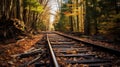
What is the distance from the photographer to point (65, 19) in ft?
184

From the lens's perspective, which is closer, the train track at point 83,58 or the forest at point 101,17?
the train track at point 83,58

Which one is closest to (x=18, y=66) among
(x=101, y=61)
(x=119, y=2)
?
(x=101, y=61)

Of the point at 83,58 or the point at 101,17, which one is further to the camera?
the point at 101,17

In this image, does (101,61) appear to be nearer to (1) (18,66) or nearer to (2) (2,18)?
(1) (18,66)

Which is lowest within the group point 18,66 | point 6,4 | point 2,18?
point 18,66

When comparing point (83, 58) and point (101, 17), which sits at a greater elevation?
point (101, 17)

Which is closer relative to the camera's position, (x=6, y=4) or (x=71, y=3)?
(x=6, y=4)

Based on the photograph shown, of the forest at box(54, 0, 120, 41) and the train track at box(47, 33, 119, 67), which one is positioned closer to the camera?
the train track at box(47, 33, 119, 67)

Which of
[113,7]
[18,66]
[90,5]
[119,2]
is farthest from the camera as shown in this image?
[90,5]

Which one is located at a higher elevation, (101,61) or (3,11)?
(3,11)

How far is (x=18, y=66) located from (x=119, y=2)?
14.1 metres

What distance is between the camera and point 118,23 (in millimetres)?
16062

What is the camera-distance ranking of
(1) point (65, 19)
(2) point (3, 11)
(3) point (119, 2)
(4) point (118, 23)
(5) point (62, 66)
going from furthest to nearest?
(1) point (65, 19), (3) point (119, 2), (4) point (118, 23), (2) point (3, 11), (5) point (62, 66)

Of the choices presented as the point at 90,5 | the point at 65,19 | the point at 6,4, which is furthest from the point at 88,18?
the point at 65,19
